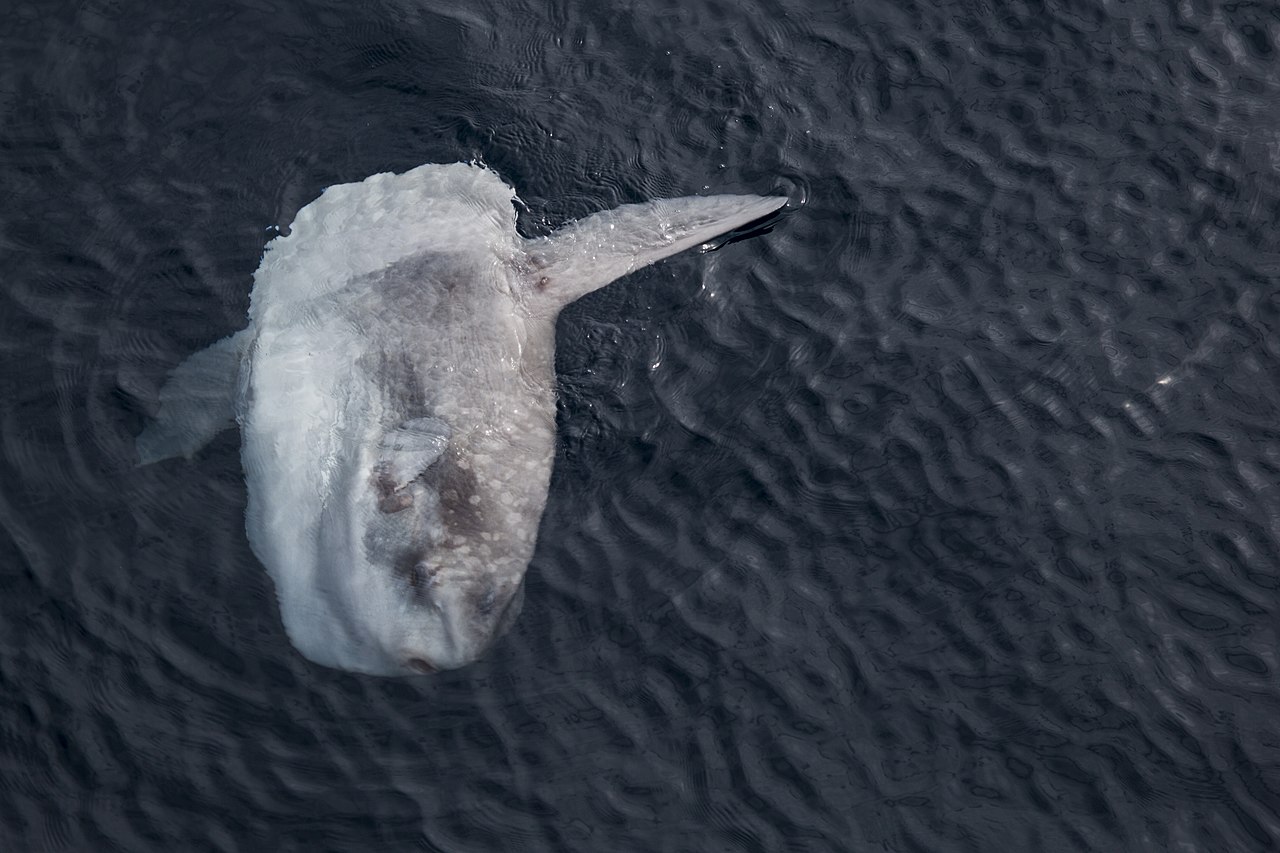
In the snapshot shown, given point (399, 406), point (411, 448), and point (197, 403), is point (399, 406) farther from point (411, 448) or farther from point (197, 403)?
point (197, 403)

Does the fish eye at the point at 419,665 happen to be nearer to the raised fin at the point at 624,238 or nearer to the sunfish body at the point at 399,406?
the sunfish body at the point at 399,406

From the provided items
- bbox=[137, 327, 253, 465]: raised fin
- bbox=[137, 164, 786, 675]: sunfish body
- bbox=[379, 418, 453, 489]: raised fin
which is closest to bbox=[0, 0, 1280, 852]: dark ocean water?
bbox=[137, 327, 253, 465]: raised fin

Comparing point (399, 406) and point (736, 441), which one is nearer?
point (399, 406)

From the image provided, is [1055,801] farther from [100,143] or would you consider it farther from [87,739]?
[100,143]

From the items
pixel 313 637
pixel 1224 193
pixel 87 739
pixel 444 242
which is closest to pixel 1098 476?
pixel 1224 193

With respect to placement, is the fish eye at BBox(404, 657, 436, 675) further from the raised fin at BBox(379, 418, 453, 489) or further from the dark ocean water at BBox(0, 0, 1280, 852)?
the raised fin at BBox(379, 418, 453, 489)

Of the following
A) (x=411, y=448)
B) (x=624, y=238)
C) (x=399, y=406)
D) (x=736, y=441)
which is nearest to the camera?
(x=411, y=448)

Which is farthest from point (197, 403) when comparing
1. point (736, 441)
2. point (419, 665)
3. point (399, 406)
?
point (736, 441)
